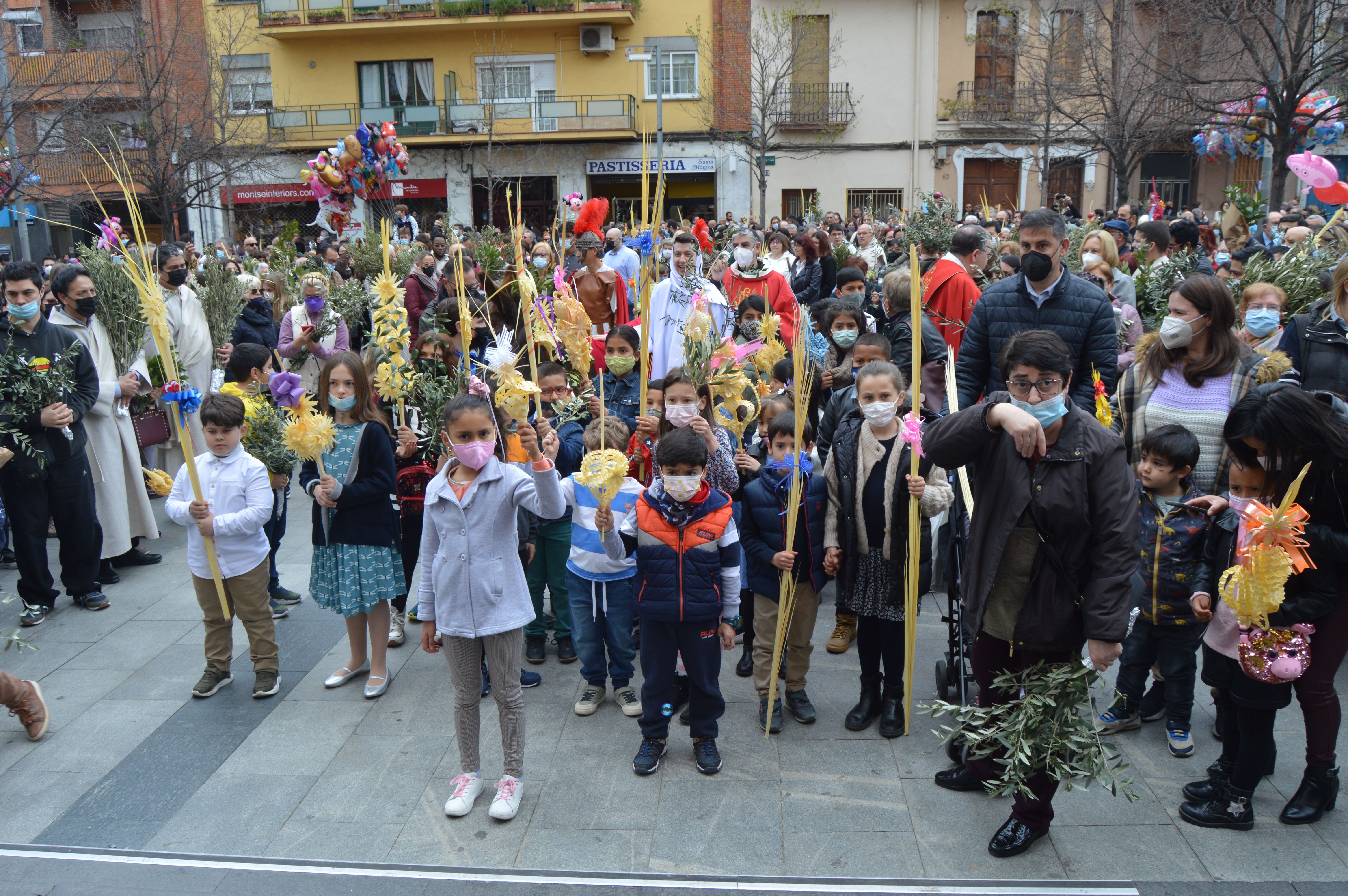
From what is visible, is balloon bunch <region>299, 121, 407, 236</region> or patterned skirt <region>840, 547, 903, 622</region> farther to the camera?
balloon bunch <region>299, 121, 407, 236</region>

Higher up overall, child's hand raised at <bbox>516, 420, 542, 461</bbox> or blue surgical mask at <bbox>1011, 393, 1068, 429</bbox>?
blue surgical mask at <bbox>1011, 393, 1068, 429</bbox>

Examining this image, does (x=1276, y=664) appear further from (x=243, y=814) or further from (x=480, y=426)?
(x=243, y=814)

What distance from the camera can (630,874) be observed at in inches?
143

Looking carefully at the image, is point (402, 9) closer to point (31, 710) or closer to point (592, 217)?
point (592, 217)

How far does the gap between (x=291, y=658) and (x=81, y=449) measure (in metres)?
2.17

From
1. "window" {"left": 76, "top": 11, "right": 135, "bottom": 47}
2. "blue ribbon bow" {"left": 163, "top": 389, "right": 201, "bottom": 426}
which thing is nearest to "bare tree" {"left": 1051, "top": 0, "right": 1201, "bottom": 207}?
"blue ribbon bow" {"left": 163, "top": 389, "right": 201, "bottom": 426}

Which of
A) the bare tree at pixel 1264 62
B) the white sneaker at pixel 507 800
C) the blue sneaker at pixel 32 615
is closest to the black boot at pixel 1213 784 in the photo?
the white sneaker at pixel 507 800

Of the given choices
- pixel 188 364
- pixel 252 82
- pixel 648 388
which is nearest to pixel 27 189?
pixel 188 364

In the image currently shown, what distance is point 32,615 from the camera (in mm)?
6141

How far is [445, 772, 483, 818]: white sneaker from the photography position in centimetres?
402

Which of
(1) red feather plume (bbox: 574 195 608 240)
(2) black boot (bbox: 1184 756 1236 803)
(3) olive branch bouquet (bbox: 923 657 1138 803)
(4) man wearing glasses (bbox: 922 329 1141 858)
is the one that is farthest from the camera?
(1) red feather plume (bbox: 574 195 608 240)

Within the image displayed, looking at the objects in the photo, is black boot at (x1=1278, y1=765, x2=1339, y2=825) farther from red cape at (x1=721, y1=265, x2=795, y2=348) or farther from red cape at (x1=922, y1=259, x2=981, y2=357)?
red cape at (x1=721, y1=265, x2=795, y2=348)

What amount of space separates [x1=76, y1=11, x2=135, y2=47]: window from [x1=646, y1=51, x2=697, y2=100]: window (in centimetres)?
1386

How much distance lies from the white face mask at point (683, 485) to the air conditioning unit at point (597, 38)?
27.4m
